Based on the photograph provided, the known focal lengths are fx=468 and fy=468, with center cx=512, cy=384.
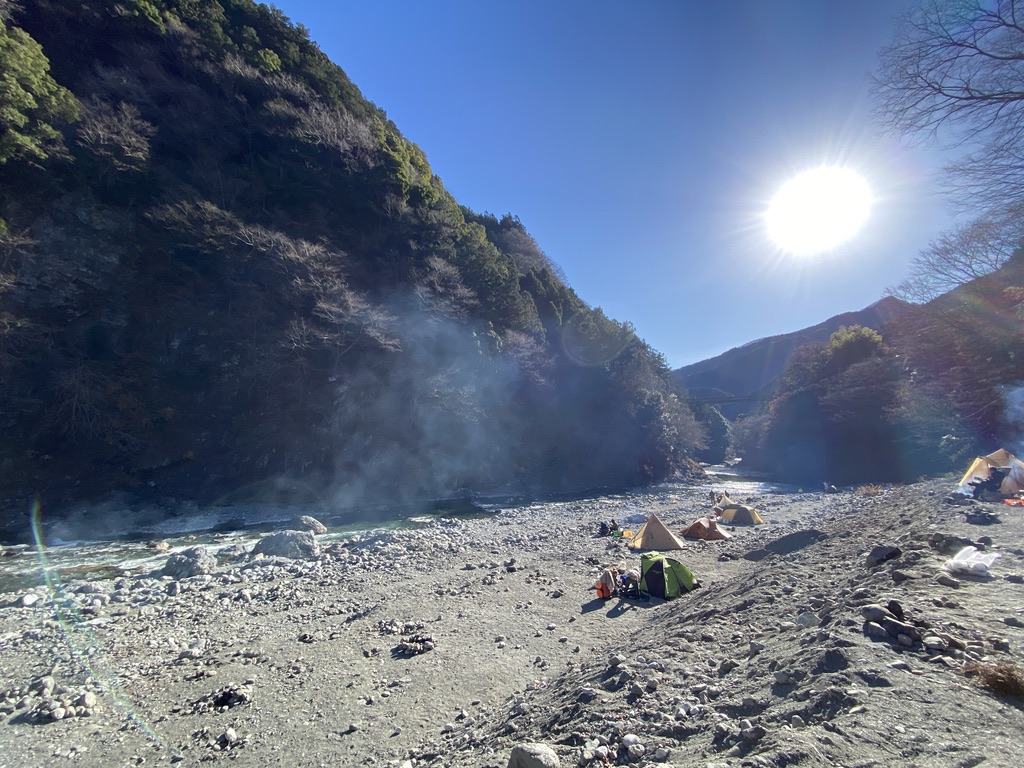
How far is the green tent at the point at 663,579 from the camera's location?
27.2 feet

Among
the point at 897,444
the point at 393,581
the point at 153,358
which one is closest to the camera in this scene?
the point at 393,581

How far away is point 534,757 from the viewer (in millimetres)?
2936

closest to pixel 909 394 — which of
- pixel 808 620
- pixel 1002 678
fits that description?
pixel 808 620

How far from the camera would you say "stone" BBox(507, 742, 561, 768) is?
2.90 metres

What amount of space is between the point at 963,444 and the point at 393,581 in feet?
117

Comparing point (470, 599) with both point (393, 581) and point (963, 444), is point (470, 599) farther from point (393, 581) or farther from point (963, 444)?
point (963, 444)

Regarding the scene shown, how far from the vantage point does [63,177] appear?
19438 millimetres

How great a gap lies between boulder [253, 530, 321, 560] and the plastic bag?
41.5 feet

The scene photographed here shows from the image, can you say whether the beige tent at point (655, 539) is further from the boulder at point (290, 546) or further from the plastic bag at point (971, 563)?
the boulder at point (290, 546)

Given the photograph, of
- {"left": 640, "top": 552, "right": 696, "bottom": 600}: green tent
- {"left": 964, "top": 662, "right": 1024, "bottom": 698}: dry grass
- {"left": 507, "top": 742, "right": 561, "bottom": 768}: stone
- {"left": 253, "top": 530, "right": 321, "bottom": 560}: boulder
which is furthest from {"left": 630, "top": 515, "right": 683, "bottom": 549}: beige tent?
{"left": 507, "top": 742, "right": 561, "bottom": 768}: stone

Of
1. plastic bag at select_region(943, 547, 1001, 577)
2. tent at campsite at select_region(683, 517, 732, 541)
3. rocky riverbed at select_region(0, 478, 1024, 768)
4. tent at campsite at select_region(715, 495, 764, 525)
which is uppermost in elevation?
plastic bag at select_region(943, 547, 1001, 577)

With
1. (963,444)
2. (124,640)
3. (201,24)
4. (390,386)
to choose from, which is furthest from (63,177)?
(963,444)

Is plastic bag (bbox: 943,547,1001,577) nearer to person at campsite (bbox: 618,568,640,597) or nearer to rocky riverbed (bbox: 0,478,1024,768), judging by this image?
rocky riverbed (bbox: 0,478,1024,768)

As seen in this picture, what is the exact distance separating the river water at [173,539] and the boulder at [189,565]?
0.95 metres
